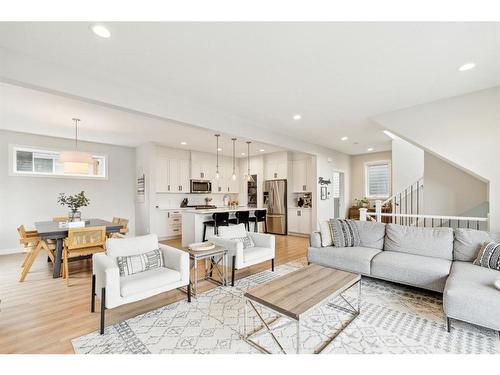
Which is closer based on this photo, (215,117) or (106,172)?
(215,117)

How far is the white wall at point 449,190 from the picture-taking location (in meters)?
4.07

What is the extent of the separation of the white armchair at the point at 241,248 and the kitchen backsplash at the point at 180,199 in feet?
12.3

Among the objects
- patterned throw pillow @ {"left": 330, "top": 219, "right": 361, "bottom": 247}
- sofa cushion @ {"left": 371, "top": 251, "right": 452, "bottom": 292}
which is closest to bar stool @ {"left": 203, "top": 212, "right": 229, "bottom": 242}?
patterned throw pillow @ {"left": 330, "top": 219, "right": 361, "bottom": 247}

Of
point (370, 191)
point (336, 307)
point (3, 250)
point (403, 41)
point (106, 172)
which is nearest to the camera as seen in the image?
point (403, 41)

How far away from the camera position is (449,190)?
14.2 feet

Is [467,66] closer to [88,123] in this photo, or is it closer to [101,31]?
[101,31]

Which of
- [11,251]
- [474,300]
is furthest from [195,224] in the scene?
[474,300]

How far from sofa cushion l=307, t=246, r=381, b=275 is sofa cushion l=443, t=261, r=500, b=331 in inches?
37.3

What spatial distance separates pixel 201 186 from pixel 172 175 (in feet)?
3.33

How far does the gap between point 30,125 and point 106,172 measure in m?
1.94

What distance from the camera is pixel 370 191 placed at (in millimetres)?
7703

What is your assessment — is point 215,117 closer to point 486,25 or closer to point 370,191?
A: point 486,25

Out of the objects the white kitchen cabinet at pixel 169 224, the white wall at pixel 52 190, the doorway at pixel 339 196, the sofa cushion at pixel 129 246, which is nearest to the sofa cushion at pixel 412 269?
the sofa cushion at pixel 129 246
